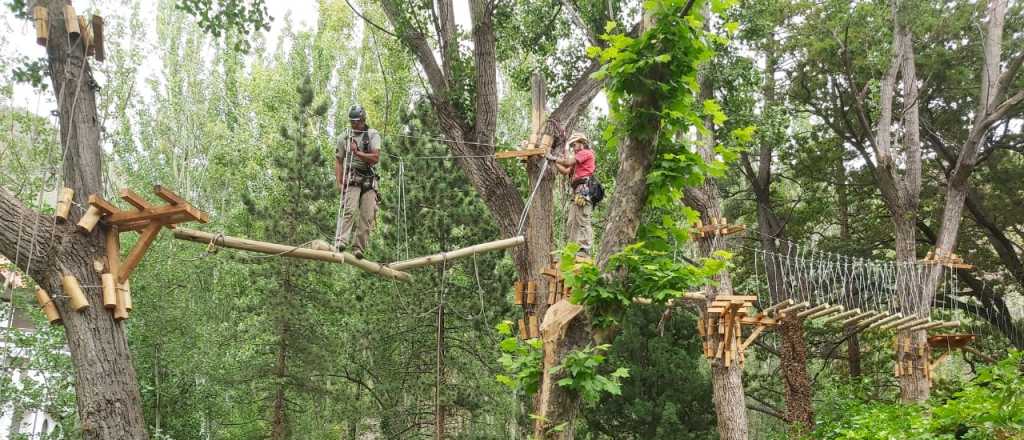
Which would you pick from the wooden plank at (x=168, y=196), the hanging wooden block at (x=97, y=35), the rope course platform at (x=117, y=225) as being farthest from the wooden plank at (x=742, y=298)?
the hanging wooden block at (x=97, y=35)

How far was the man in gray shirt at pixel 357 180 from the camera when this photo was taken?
21.7 ft

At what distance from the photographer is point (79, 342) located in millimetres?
6027

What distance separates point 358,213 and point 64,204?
2169mm

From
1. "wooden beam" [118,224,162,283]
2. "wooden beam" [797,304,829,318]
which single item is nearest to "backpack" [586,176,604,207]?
"wooden beam" [797,304,829,318]

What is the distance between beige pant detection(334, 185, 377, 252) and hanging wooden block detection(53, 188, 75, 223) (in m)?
1.98

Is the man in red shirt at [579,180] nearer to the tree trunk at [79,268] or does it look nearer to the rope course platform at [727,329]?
the rope course platform at [727,329]

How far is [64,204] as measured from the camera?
614 cm

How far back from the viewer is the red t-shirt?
7.67 meters

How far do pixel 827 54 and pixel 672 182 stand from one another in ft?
31.3

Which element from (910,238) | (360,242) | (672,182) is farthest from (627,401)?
(672,182)

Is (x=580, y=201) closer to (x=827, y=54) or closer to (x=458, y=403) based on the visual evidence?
(x=458, y=403)

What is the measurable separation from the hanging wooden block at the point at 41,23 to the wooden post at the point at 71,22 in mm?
143

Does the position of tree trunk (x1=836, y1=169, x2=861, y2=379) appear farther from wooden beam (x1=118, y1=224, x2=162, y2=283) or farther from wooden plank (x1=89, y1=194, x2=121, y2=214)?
wooden plank (x1=89, y1=194, x2=121, y2=214)

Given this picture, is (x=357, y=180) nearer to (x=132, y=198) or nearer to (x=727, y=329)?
(x=132, y=198)
